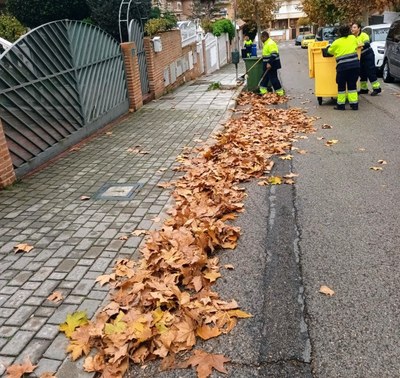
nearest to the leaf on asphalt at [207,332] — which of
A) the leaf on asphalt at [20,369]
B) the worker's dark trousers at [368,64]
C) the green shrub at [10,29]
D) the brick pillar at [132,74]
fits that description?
the leaf on asphalt at [20,369]

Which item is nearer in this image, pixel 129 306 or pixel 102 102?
pixel 129 306

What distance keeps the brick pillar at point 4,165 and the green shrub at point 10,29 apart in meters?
9.66

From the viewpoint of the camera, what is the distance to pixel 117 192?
576cm

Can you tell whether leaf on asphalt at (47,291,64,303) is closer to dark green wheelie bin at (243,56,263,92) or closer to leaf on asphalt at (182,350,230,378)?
leaf on asphalt at (182,350,230,378)

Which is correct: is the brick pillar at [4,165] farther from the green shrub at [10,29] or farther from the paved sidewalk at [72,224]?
the green shrub at [10,29]

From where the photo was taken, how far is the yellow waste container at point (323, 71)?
416 inches

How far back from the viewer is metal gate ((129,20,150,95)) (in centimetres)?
1185

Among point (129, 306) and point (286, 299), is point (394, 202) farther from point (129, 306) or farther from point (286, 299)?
point (129, 306)

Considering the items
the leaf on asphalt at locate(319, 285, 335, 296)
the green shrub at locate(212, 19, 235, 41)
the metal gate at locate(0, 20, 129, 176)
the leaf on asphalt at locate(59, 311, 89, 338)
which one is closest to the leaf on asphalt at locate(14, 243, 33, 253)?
the leaf on asphalt at locate(59, 311, 89, 338)

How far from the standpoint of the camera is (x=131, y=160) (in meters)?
7.21

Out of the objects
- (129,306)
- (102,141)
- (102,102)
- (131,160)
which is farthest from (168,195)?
(102,102)

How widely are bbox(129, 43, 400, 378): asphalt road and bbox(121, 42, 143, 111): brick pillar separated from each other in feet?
20.0

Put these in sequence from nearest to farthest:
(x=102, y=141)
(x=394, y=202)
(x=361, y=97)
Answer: (x=394, y=202)
(x=102, y=141)
(x=361, y=97)

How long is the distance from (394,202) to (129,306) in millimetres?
3269
